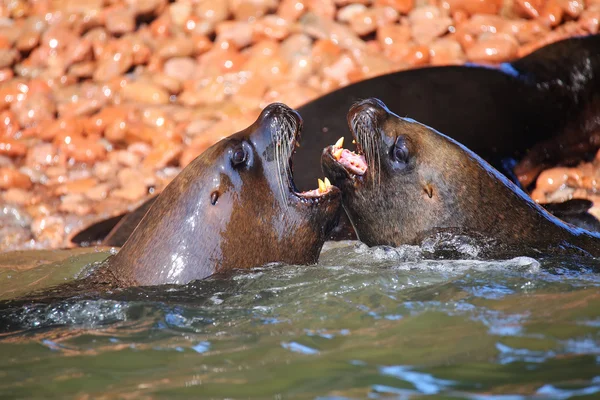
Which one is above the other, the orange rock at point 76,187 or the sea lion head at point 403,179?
the orange rock at point 76,187

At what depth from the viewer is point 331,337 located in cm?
416

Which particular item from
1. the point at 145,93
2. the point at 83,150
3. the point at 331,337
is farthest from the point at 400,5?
the point at 331,337

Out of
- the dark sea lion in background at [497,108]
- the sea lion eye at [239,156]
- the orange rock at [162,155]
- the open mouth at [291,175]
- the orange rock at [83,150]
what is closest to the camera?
the sea lion eye at [239,156]

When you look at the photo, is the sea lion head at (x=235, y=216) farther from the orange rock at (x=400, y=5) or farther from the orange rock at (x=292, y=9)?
the orange rock at (x=400, y=5)

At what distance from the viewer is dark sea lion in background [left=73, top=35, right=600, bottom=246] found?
816cm

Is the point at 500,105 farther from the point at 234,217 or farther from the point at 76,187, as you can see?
the point at 76,187

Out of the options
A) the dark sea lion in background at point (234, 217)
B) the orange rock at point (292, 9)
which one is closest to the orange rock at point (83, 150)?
the orange rock at point (292, 9)

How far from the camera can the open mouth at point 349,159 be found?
5898 mm

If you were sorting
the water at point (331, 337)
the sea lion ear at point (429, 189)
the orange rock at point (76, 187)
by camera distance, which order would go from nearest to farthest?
the water at point (331, 337) → the sea lion ear at point (429, 189) → the orange rock at point (76, 187)

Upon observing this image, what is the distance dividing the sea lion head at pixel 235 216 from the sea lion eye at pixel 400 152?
1.65ft

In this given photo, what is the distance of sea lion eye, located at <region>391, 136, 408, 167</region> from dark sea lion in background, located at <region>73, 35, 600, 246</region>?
6.03 ft

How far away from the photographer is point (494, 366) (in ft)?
12.1

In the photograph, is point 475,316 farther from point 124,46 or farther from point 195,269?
point 124,46

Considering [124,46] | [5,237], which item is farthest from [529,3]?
[5,237]
